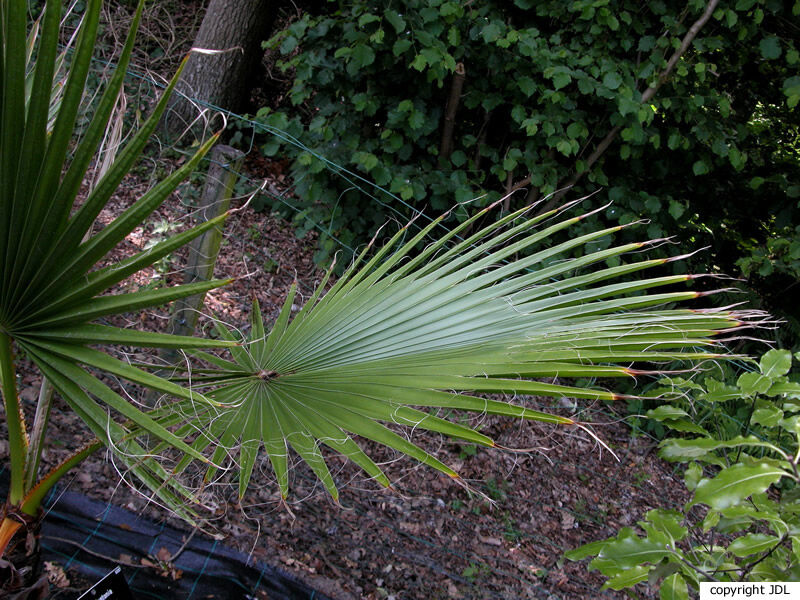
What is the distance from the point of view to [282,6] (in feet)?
17.7

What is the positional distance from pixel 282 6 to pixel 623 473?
4.62 m

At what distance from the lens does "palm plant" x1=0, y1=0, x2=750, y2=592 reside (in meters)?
1.06

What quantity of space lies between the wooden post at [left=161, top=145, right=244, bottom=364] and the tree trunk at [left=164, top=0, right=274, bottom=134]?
8.95 feet

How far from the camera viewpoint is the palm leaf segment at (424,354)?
1.20 m

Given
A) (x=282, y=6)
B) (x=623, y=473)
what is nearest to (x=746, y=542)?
(x=623, y=473)

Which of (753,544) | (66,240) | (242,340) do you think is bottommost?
(753,544)

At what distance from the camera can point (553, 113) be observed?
371cm

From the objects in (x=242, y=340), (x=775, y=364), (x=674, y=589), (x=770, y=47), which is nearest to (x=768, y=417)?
(x=775, y=364)

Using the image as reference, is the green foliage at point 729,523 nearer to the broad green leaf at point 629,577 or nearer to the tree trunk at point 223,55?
the broad green leaf at point 629,577

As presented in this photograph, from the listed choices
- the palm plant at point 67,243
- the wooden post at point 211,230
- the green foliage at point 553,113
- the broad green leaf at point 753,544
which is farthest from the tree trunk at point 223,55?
the broad green leaf at point 753,544

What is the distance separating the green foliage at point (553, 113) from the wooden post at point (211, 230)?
4.26ft

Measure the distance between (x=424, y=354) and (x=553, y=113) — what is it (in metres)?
2.71

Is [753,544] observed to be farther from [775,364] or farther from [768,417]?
[775,364]

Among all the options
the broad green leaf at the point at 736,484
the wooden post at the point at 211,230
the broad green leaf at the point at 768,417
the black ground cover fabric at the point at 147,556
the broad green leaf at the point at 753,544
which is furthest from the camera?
the wooden post at the point at 211,230
